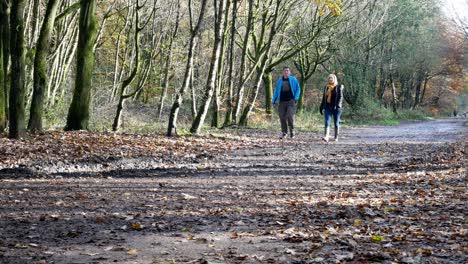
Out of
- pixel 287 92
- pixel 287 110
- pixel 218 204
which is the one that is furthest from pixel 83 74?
pixel 218 204

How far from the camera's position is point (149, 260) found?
4840 millimetres

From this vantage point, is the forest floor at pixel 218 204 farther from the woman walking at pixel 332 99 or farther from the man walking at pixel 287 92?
the man walking at pixel 287 92

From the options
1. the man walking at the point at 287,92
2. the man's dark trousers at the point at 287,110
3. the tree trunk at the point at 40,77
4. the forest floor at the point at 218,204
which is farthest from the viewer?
the man's dark trousers at the point at 287,110

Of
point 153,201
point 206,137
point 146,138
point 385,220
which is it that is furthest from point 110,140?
point 385,220

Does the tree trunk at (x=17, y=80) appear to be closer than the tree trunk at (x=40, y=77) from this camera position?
Yes

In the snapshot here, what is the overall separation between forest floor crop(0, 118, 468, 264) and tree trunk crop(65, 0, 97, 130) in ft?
6.88

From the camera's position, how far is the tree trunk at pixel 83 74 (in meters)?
16.4

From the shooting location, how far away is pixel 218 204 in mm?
7836

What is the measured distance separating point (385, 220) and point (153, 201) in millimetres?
3244

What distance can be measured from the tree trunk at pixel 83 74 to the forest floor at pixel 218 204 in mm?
2096

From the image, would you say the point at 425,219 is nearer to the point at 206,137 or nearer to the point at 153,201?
the point at 153,201

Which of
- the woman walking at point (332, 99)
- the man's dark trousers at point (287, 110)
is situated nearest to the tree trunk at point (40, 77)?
the man's dark trousers at point (287, 110)

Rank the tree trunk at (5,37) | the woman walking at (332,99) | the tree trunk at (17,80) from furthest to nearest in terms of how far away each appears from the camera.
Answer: the woman walking at (332,99)
the tree trunk at (5,37)
the tree trunk at (17,80)

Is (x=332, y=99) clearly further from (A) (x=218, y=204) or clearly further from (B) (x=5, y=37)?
(A) (x=218, y=204)
